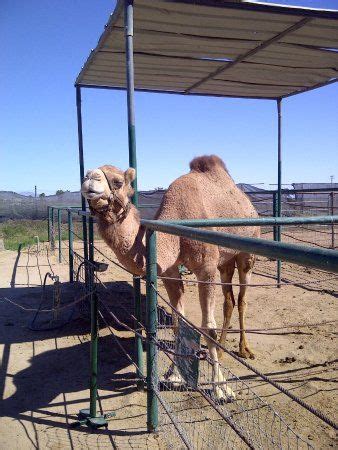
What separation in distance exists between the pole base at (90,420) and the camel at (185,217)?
80 centimetres

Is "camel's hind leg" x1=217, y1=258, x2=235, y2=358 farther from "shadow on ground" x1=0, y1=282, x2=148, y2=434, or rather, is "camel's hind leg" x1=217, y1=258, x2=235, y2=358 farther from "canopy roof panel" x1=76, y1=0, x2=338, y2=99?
"canopy roof panel" x1=76, y1=0, x2=338, y2=99

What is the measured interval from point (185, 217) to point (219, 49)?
2114 mm

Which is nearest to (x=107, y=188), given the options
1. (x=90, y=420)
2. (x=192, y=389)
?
(x=192, y=389)

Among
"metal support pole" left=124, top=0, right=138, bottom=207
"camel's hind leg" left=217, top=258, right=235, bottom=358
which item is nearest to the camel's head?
"metal support pole" left=124, top=0, right=138, bottom=207

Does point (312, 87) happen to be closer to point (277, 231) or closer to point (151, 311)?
point (277, 231)

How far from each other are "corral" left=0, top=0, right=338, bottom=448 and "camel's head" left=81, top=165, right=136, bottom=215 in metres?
0.44

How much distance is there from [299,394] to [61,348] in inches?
98.1

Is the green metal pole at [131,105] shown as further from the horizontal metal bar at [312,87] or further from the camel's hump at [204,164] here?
the horizontal metal bar at [312,87]

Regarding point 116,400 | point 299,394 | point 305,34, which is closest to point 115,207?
point 116,400

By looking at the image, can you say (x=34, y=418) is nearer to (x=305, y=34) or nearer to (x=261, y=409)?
(x=261, y=409)

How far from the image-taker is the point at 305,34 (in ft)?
14.1

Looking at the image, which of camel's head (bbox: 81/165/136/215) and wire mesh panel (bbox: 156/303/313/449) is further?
camel's head (bbox: 81/165/136/215)

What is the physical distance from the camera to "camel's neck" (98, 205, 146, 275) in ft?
10.6

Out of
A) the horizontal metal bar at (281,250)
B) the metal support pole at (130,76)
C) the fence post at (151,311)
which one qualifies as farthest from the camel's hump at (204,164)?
the horizontal metal bar at (281,250)
